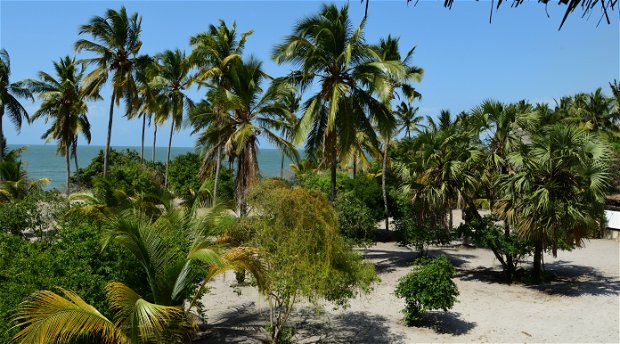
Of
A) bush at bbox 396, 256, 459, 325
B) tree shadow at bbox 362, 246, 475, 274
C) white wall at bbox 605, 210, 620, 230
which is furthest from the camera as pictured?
white wall at bbox 605, 210, 620, 230

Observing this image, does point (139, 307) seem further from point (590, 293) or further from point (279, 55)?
point (590, 293)

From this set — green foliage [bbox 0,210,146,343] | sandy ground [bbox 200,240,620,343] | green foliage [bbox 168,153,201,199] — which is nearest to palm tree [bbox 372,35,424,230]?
sandy ground [bbox 200,240,620,343]

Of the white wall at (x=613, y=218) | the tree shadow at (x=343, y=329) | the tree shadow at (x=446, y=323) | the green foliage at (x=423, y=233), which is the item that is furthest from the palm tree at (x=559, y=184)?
the white wall at (x=613, y=218)

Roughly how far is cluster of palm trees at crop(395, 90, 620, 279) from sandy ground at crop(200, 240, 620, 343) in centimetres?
171

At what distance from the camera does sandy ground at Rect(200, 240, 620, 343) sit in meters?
11.4

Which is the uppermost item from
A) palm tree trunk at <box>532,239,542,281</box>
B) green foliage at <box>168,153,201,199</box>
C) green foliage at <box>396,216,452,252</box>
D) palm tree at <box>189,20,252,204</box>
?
palm tree at <box>189,20,252,204</box>

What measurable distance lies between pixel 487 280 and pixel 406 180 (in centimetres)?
475

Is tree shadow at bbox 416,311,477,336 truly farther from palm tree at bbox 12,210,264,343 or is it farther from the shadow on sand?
palm tree at bbox 12,210,264,343

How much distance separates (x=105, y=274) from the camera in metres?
7.74

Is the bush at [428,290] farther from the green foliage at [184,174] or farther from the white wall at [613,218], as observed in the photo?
the green foliage at [184,174]

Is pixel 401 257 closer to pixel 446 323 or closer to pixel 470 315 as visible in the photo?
pixel 470 315

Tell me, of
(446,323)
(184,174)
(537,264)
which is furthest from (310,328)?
(184,174)

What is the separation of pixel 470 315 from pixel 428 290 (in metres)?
2.28

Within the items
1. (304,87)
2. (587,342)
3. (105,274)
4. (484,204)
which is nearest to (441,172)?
(304,87)
